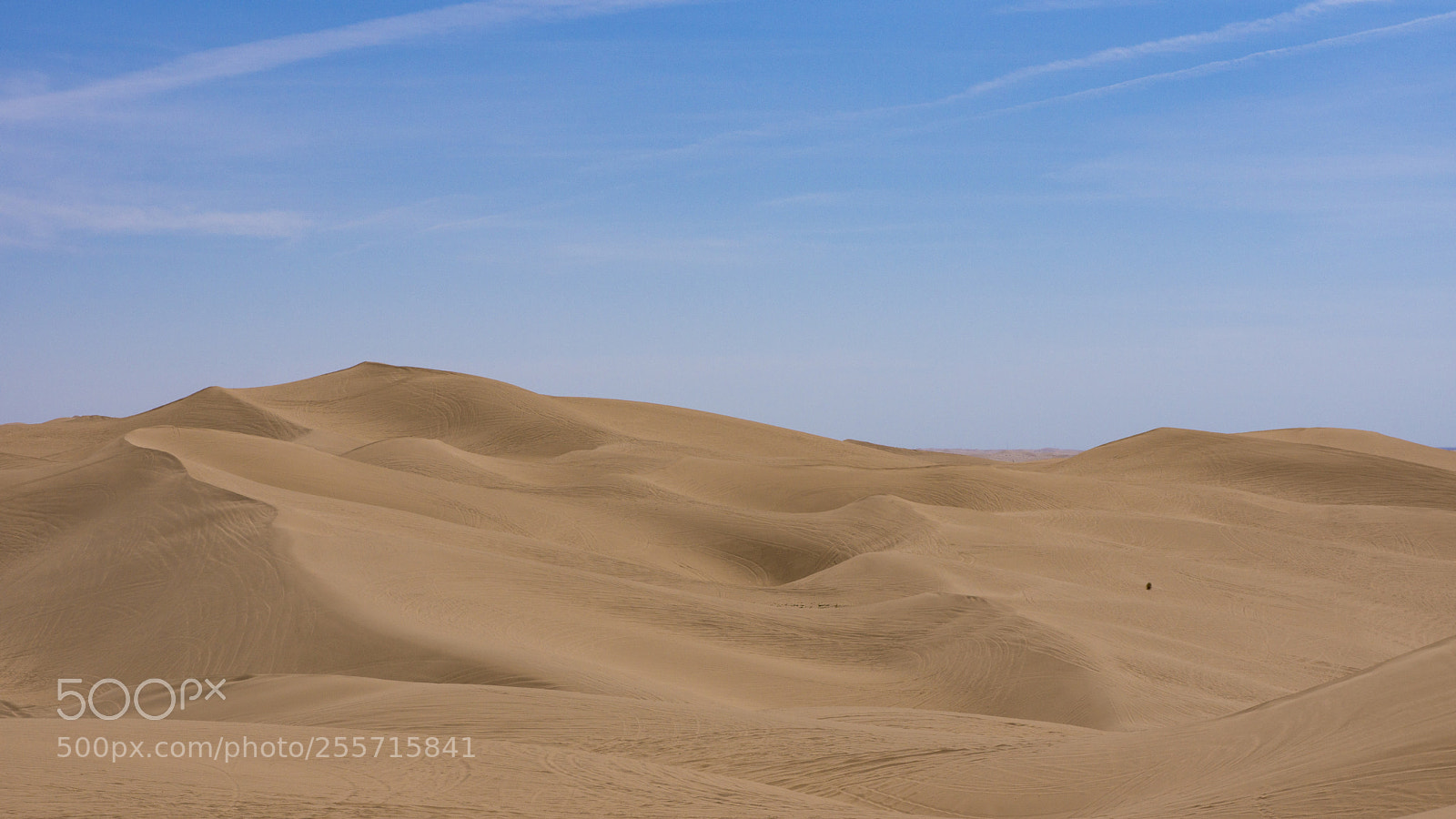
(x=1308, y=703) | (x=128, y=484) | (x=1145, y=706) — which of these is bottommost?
(x=1145, y=706)

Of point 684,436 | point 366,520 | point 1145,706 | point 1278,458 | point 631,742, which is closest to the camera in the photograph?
point 631,742

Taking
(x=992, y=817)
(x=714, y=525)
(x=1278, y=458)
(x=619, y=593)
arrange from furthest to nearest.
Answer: (x=1278, y=458) < (x=714, y=525) < (x=619, y=593) < (x=992, y=817)

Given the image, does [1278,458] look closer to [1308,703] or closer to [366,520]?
[366,520]

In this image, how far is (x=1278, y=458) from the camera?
47.1m

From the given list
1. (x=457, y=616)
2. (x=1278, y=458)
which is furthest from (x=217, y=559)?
(x=1278, y=458)

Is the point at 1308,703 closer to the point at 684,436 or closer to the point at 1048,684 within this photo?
the point at 1048,684

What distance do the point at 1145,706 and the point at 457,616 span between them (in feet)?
35.5

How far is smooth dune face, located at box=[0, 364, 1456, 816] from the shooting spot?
8555 millimetres

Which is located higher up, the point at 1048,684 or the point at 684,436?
the point at 684,436

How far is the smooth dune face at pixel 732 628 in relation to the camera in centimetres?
855

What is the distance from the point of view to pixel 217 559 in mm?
19938

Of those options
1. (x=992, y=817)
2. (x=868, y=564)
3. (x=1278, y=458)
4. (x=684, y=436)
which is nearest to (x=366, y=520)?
(x=868, y=564)

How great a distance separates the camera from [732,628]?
67.4ft

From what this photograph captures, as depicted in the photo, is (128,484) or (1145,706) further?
(128,484)
